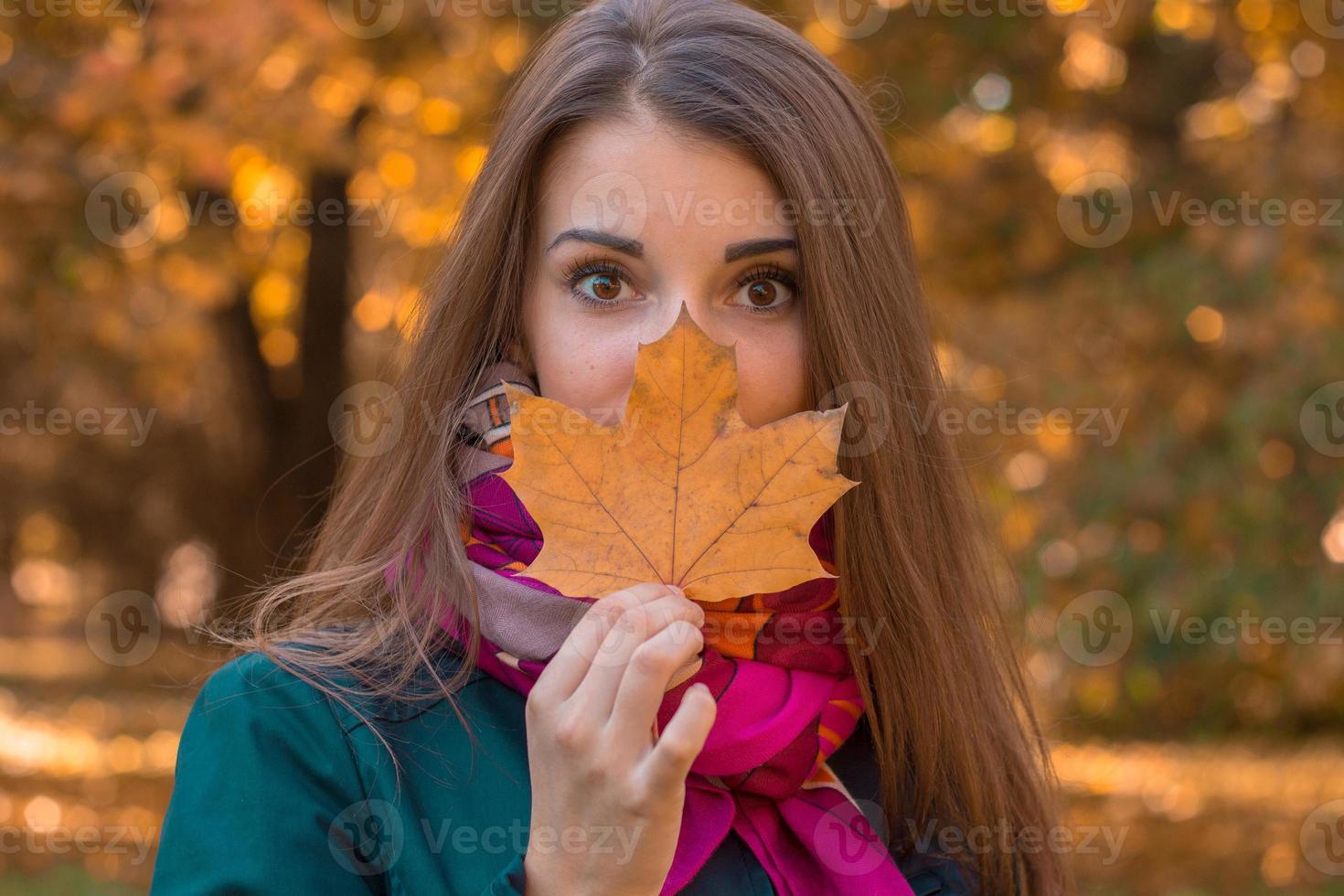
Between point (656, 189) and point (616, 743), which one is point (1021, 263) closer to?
point (656, 189)

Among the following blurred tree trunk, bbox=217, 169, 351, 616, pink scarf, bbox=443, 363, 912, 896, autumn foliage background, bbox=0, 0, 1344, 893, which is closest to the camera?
pink scarf, bbox=443, 363, 912, 896

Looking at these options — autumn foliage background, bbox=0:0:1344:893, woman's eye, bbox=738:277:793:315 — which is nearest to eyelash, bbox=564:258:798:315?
woman's eye, bbox=738:277:793:315

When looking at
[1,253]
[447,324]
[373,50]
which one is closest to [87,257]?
[1,253]

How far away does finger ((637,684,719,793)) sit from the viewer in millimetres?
1430

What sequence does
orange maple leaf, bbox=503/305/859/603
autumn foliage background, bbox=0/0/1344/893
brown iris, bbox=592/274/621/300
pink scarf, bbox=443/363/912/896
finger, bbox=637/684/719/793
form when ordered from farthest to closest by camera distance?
autumn foliage background, bbox=0/0/1344/893 → brown iris, bbox=592/274/621/300 → pink scarf, bbox=443/363/912/896 → orange maple leaf, bbox=503/305/859/603 → finger, bbox=637/684/719/793

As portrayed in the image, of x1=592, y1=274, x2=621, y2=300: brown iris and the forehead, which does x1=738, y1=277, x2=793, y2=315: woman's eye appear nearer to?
the forehead

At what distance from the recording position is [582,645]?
1.51 m

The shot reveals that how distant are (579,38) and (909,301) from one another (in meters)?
0.72

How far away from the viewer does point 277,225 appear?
6461mm

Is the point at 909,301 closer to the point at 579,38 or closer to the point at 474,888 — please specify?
the point at 579,38

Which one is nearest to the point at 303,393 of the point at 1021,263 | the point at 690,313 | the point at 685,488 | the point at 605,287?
the point at 1021,263

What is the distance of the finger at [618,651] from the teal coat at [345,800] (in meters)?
0.26

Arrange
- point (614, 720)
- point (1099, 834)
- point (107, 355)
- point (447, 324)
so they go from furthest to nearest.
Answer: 1. point (107, 355)
2. point (1099, 834)
3. point (447, 324)
4. point (614, 720)

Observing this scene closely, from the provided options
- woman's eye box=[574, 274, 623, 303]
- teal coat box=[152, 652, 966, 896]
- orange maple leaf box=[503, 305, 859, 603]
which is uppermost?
woman's eye box=[574, 274, 623, 303]
